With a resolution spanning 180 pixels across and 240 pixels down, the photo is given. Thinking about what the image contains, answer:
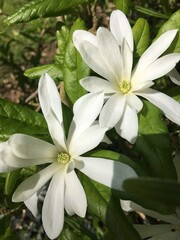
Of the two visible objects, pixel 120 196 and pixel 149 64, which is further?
pixel 149 64

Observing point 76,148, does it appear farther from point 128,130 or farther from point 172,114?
point 172,114

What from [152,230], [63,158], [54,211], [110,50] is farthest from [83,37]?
[152,230]

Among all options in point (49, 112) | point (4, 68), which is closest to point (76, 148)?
point (49, 112)

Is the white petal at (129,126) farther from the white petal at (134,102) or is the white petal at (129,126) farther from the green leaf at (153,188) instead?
the green leaf at (153,188)

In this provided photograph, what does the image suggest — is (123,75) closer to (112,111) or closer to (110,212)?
(112,111)

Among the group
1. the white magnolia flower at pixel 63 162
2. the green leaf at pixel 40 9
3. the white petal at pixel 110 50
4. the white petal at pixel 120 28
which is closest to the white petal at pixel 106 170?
the white magnolia flower at pixel 63 162

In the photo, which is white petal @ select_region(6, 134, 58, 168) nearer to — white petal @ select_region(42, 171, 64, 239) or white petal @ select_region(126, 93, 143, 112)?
white petal @ select_region(42, 171, 64, 239)
